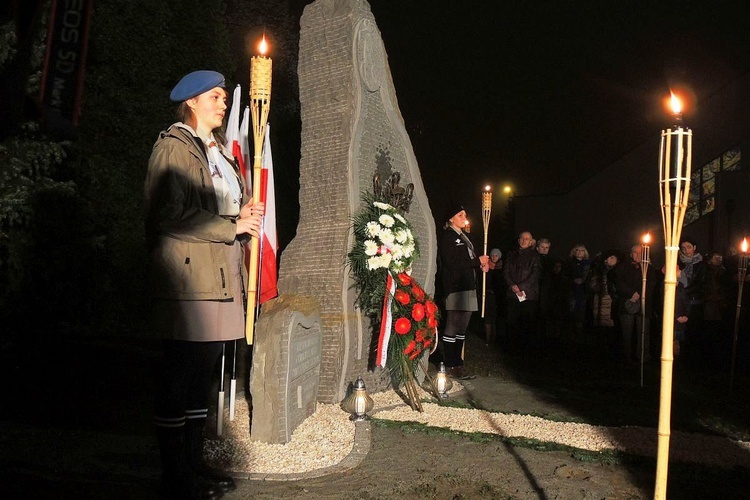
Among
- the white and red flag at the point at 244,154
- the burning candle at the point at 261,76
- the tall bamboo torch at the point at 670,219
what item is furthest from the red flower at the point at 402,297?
the tall bamboo torch at the point at 670,219

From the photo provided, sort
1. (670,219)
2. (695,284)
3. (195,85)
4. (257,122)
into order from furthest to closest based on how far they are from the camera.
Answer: (695,284) < (257,122) < (195,85) < (670,219)

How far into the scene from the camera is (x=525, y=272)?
1110cm

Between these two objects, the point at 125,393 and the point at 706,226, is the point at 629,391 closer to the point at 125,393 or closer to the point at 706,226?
the point at 125,393

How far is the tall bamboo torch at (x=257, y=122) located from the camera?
14.0 feet

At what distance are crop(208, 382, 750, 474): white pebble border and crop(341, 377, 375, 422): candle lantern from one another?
0.31 ft

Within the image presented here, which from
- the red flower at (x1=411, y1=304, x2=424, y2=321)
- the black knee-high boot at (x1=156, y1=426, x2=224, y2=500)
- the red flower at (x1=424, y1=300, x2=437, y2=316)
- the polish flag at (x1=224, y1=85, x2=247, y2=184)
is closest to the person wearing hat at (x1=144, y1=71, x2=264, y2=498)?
the black knee-high boot at (x1=156, y1=426, x2=224, y2=500)

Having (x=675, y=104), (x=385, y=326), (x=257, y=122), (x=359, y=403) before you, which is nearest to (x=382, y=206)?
(x=385, y=326)

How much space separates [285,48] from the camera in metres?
21.4

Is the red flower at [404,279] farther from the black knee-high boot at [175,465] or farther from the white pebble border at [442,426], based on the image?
the black knee-high boot at [175,465]

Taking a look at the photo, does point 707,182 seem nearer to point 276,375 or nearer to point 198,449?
point 276,375

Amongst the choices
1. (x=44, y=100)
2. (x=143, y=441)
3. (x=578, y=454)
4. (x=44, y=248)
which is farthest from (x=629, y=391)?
(x=44, y=248)

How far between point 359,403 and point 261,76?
3.26 m

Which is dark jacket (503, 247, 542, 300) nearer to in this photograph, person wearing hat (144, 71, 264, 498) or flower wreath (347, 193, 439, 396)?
flower wreath (347, 193, 439, 396)

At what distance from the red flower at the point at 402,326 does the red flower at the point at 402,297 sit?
8.2 inches
